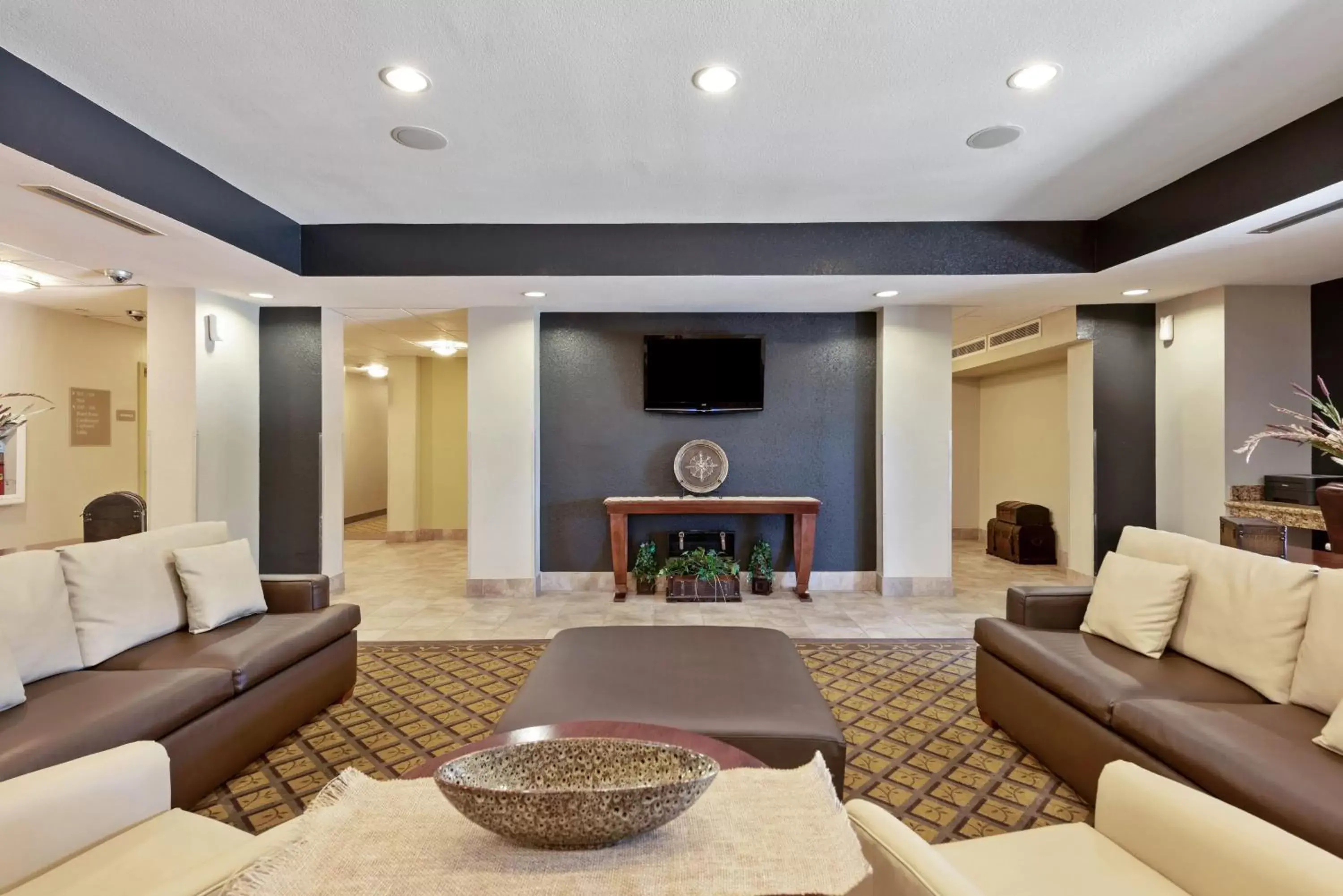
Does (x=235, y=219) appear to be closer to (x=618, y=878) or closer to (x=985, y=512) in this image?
(x=618, y=878)

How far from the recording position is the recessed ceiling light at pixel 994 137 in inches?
119

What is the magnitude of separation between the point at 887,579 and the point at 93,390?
25.4 ft

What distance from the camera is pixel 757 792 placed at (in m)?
1.26

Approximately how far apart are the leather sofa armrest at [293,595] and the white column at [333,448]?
254 cm

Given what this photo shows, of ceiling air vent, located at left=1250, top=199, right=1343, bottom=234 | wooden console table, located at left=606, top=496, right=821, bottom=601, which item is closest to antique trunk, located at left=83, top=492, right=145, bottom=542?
wooden console table, located at left=606, top=496, right=821, bottom=601

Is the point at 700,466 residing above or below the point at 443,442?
below

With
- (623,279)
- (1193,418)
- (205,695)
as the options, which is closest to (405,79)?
(623,279)

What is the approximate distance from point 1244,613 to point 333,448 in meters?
6.10

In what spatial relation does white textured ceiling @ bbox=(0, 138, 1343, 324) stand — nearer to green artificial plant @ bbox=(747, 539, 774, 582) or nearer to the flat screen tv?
the flat screen tv

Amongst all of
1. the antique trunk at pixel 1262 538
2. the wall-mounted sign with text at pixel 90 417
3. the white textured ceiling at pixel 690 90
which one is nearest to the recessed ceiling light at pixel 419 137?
the white textured ceiling at pixel 690 90

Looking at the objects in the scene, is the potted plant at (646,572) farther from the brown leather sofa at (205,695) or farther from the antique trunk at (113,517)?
the antique trunk at (113,517)

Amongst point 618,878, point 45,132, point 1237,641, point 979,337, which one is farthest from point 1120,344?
point 45,132

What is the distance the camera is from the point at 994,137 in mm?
3111

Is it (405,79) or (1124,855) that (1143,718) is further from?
(405,79)
